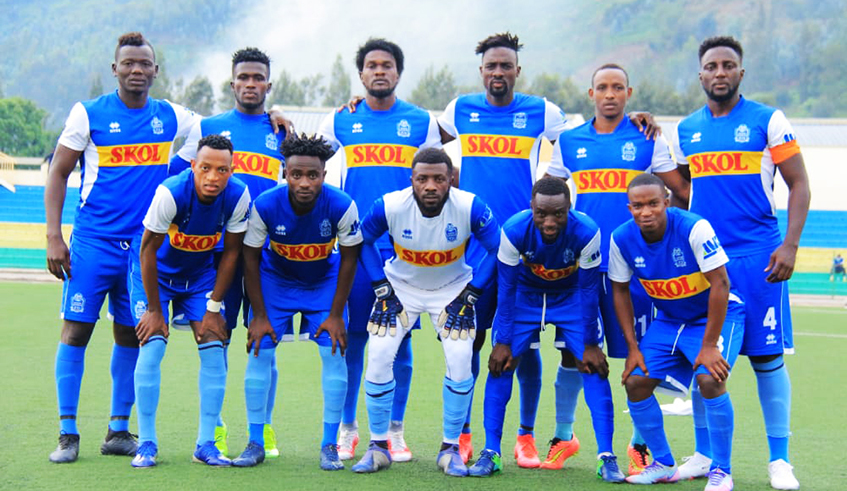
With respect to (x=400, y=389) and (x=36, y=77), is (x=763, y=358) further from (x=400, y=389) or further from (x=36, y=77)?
(x=36, y=77)

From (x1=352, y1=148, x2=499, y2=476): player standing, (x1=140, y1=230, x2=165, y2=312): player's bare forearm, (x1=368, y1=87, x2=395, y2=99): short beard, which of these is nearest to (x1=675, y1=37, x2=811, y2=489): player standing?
(x1=352, y1=148, x2=499, y2=476): player standing

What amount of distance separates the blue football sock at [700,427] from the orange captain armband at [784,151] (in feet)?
4.69

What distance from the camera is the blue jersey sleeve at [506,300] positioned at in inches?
226

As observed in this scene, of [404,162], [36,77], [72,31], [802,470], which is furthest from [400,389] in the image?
[72,31]

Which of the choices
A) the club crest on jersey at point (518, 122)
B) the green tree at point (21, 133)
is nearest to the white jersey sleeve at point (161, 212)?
the club crest on jersey at point (518, 122)

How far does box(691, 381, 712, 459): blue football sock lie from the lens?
232 inches

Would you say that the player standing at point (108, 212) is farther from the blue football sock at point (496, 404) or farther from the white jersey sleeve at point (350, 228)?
the blue football sock at point (496, 404)

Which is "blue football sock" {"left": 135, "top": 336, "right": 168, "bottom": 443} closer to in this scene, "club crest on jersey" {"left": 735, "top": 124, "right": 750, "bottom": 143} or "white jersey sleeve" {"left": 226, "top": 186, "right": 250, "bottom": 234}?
"white jersey sleeve" {"left": 226, "top": 186, "right": 250, "bottom": 234}

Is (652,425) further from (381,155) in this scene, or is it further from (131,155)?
(131,155)

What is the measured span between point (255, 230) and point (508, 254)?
59.9 inches

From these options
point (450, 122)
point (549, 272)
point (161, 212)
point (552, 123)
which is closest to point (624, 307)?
Result: point (549, 272)

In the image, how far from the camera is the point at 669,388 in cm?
558

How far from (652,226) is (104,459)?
11.4 ft

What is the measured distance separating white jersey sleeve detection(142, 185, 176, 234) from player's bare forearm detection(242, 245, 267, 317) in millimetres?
516
